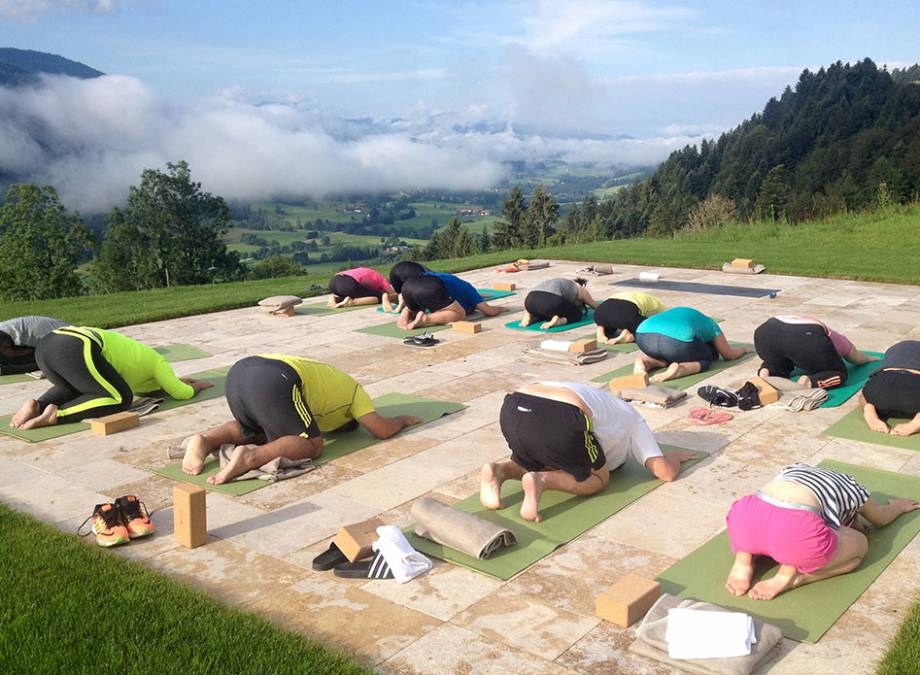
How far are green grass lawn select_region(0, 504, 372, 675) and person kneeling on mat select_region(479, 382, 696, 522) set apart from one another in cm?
219

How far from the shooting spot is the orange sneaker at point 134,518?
5.66 meters

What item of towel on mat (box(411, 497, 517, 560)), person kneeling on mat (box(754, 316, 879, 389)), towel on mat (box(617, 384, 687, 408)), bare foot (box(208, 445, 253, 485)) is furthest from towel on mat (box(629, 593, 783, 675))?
person kneeling on mat (box(754, 316, 879, 389))

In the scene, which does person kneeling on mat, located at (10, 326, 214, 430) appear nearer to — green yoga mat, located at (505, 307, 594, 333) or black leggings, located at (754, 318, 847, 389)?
green yoga mat, located at (505, 307, 594, 333)

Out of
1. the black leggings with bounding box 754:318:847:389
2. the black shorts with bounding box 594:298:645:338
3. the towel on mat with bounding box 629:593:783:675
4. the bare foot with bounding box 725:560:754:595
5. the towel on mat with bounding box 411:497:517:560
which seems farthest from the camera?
the black shorts with bounding box 594:298:645:338

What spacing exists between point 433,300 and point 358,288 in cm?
267

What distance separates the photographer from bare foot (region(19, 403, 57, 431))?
8216mm

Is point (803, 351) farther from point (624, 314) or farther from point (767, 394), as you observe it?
point (624, 314)

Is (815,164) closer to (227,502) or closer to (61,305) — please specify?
(61,305)

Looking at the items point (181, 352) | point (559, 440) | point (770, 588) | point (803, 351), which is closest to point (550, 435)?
point (559, 440)

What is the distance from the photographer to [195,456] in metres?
6.96

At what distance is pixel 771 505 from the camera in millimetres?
4781

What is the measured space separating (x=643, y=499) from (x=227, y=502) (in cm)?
316

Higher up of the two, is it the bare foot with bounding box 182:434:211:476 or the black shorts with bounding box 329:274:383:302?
the black shorts with bounding box 329:274:383:302

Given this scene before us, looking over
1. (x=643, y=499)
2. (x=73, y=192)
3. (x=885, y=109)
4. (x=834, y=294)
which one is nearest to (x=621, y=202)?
(x=885, y=109)
